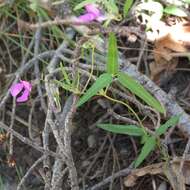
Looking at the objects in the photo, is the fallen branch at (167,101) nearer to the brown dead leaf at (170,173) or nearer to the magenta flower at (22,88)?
the brown dead leaf at (170,173)

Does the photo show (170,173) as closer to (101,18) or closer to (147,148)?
(147,148)

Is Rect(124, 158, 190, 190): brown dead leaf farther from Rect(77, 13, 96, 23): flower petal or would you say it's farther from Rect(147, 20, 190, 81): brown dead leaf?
Rect(77, 13, 96, 23): flower petal

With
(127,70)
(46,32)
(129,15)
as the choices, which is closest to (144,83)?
(127,70)

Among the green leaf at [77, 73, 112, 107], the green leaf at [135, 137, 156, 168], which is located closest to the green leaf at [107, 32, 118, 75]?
the green leaf at [77, 73, 112, 107]

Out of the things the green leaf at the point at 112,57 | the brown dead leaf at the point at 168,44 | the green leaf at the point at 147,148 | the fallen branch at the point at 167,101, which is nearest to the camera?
the green leaf at the point at 112,57

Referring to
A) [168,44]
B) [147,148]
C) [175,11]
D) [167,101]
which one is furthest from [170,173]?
[175,11]

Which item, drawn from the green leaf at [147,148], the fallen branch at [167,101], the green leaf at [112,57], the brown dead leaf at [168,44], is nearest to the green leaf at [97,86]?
the green leaf at [112,57]
